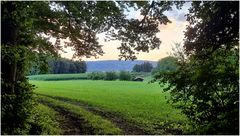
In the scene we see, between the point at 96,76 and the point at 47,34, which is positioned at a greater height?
the point at 47,34

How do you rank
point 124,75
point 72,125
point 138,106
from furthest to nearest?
point 124,75
point 138,106
point 72,125

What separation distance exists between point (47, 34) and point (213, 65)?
15988mm

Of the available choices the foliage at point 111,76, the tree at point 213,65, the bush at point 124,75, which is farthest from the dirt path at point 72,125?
the bush at point 124,75

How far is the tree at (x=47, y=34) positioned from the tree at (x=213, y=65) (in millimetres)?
2370

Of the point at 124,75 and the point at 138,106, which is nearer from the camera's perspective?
the point at 138,106

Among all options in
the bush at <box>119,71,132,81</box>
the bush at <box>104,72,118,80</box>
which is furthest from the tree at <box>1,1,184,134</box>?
the bush at <box>119,71,132,81</box>

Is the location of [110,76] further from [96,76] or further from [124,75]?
[96,76]

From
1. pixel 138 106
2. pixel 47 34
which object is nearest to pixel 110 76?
pixel 138 106

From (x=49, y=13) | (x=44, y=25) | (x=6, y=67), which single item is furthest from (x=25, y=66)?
(x=44, y=25)

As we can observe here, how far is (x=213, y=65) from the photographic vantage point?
13.5 metres

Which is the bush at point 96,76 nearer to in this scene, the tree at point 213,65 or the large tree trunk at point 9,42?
the large tree trunk at point 9,42

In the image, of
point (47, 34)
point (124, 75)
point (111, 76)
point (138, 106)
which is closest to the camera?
point (47, 34)

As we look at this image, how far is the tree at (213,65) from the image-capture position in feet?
40.6

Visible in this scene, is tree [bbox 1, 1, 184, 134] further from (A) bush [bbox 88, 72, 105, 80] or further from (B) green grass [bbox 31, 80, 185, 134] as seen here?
Result: (A) bush [bbox 88, 72, 105, 80]
